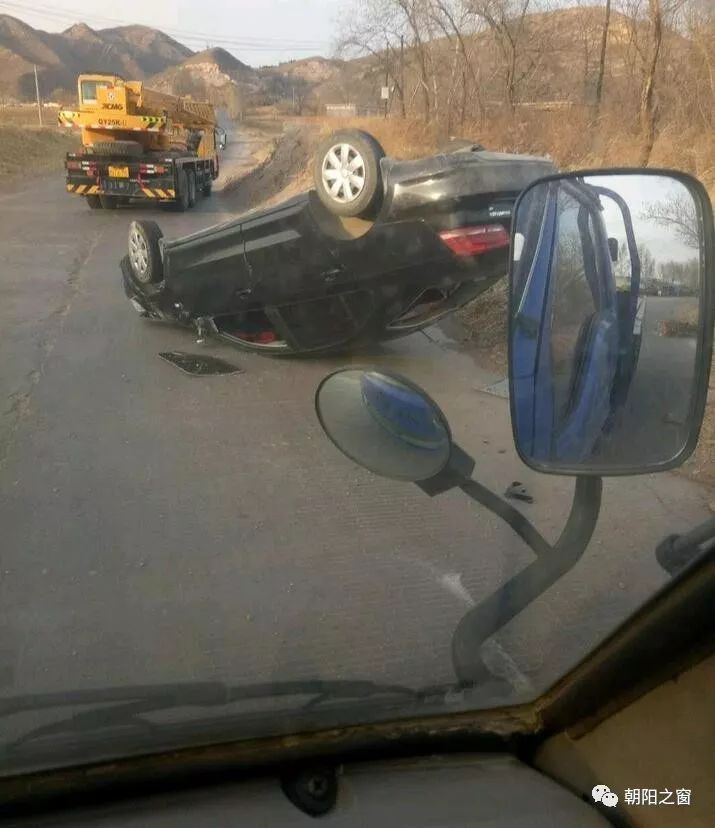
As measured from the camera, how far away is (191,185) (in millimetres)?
24016

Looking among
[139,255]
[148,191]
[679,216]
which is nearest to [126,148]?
[148,191]

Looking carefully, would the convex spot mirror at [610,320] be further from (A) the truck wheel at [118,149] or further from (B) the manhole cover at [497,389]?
(A) the truck wheel at [118,149]

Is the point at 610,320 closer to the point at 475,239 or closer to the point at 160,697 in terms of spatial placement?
the point at 160,697

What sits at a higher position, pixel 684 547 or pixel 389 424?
pixel 389 424

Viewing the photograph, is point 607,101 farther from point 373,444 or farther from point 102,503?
point 373,444

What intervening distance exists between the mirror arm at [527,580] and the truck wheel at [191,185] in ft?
72.1

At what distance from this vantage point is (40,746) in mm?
2143

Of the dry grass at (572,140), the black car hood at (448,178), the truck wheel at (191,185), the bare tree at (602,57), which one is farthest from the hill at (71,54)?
the black car hood at (448,178)

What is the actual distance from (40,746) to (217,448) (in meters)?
3.41

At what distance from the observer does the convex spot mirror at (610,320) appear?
2592 mm


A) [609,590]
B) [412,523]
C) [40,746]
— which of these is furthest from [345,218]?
[40,746]

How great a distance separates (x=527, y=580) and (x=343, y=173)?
4.44 meters

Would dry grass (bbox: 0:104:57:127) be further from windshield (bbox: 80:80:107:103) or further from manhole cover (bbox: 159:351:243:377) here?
manhole cover (bbox: 159:351:243:377)

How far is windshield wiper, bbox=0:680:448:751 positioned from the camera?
236 cm
